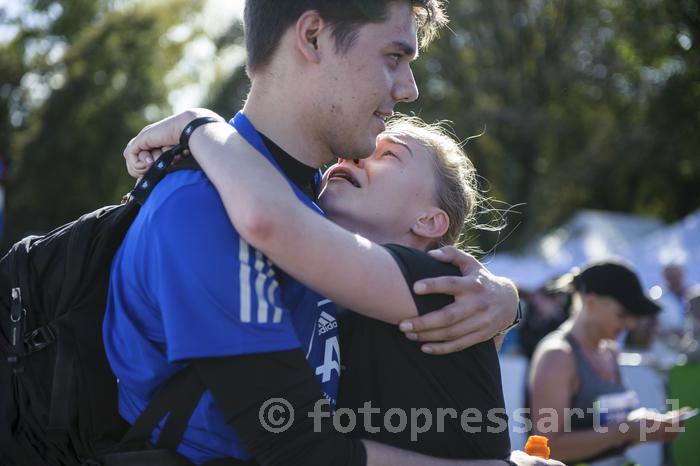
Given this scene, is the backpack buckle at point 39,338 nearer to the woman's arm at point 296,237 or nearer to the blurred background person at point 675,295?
the woman's arm at point 296,237

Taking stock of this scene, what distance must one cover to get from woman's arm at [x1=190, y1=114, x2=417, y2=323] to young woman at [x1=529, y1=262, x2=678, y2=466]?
3028mm

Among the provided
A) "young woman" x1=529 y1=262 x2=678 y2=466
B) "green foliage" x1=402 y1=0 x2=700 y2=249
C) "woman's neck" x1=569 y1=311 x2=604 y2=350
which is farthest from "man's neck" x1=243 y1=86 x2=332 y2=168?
"green foliage" x1=402 y1=0 x2=700 y2=249

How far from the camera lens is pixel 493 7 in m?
23.4

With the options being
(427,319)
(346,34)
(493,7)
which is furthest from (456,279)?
(493,7)

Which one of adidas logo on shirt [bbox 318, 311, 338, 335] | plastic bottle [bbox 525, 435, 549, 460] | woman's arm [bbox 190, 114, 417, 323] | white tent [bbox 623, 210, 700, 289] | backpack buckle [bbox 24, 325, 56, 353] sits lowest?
plastic bottle [bbox 525, 435, 549, 460]

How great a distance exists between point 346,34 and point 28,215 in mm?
15783

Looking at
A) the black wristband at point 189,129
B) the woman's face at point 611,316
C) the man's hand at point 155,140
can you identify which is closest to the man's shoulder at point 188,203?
the black wristband at point 189,129

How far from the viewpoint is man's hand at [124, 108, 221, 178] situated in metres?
2.17

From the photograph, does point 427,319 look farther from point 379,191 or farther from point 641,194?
point 641,194

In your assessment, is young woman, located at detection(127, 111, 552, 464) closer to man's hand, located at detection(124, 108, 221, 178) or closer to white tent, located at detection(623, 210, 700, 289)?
man's hand, located at detection(124, 108, 221, 178)

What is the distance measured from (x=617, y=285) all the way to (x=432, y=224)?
3198 mm

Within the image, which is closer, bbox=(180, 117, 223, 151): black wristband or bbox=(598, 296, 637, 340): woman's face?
bbox=(180, 117, 223, 151): black wristband

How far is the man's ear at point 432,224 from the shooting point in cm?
239

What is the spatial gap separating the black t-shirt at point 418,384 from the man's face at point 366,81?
1.07ft
